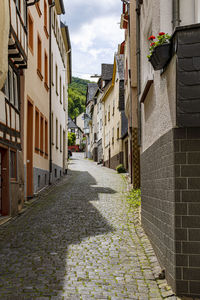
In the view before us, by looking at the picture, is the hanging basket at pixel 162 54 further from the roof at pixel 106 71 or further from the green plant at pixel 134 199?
the roof at pixel 106 71

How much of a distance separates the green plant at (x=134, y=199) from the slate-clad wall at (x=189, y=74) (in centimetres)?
761

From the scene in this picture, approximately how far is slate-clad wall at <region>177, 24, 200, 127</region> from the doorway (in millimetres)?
6911

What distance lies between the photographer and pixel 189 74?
4613mm

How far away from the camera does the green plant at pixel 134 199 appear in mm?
12305

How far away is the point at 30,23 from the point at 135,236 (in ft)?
32.9

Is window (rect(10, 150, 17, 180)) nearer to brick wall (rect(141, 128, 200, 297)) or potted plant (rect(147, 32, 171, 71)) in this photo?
potted plant (rect(147, 32, 171, 71))

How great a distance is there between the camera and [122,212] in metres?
11.1

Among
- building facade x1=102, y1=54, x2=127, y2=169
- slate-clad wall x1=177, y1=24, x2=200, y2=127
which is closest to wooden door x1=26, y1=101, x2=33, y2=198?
slate-clad wall x1=177, y1=24, x2=200, y2=127

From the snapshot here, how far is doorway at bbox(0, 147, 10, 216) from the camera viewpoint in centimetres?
1053

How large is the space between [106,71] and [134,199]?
28.5m

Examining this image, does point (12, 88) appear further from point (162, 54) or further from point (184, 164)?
point (184, 164)

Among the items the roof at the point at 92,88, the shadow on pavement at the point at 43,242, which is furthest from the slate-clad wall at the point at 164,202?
the roof at the point at 92,88

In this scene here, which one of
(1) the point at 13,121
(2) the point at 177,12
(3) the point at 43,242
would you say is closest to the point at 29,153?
(1) the point at 13,121

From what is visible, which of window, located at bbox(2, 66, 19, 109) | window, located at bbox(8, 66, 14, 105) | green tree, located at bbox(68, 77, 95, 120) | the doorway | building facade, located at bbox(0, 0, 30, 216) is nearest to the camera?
building facade, located at bbox(0, 0, 30, 216)
